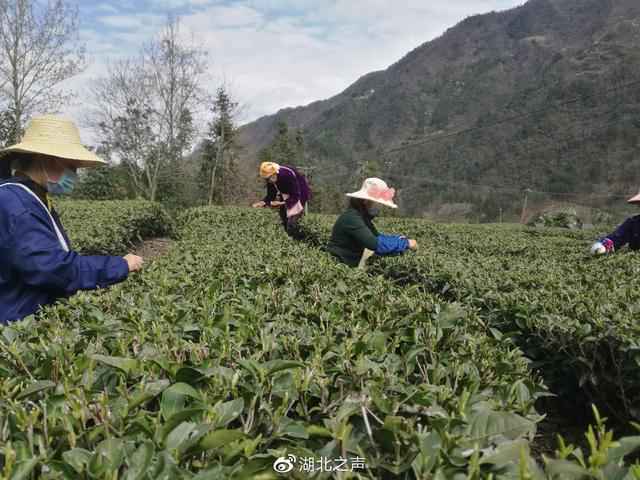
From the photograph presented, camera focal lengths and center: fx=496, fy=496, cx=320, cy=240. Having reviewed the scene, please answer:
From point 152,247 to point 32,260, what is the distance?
10.4m

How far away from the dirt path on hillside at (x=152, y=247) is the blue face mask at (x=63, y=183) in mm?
8284

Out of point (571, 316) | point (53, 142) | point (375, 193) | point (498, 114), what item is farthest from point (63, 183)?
point (498, 114)

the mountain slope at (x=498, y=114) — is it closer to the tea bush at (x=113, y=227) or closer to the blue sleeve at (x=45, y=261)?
the tea bush at (x=113, y=227)

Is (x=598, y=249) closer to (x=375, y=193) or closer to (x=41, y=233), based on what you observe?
(x=375, y=193)

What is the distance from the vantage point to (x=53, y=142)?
2.62m

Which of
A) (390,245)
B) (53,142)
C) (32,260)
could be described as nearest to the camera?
(32,260)

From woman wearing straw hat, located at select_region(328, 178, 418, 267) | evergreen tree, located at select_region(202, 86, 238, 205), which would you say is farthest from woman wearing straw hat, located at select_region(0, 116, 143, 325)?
evergreen tree, located at select_region(202, 86, 238, 205)

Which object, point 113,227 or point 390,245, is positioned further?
point 113,227

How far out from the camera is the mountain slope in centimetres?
4181

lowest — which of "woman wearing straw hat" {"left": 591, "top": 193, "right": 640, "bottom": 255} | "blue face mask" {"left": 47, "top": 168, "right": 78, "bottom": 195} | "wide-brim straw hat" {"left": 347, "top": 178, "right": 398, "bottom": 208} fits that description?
"woman wearing straw hat" {"left": 591, "top": 193, "right": 640, "bottom": 255}

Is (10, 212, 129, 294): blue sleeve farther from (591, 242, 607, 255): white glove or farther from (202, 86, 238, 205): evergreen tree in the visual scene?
(202, 86, 238, 205): evergreen tree

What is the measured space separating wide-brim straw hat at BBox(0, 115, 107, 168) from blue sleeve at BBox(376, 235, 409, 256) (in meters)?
2.71

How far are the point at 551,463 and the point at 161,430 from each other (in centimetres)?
82

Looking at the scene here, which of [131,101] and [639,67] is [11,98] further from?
[639,67]
